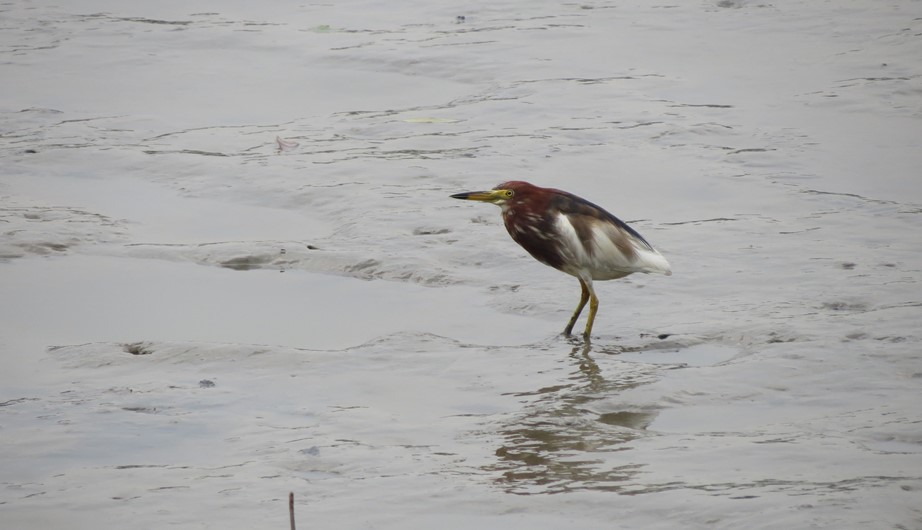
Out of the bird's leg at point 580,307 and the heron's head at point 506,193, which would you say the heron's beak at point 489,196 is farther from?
the bird's leg at point 580,307

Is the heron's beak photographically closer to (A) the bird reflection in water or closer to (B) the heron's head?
(B) the heron's head

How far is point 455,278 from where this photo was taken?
25.1 ft

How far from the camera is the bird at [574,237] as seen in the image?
686 cm

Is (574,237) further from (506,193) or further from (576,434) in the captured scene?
(576,434)

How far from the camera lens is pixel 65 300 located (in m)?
7.38

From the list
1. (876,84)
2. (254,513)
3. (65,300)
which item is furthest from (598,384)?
(876,84)

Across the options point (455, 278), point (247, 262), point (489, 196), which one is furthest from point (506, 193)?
point (247, 262)

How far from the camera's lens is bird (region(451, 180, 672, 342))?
6863 millimetres

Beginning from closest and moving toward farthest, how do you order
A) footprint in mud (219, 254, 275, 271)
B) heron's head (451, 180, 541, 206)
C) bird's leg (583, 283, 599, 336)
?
bird's leg (583, 283, 599, 336)
heron's head (451, 180, 541, 206)
footprint in mud (219, 254, 275, 271)

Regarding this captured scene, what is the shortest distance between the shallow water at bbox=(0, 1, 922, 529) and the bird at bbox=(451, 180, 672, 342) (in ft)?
1.05

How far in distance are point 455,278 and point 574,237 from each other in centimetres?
104

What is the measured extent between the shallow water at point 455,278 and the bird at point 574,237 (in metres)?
0.32

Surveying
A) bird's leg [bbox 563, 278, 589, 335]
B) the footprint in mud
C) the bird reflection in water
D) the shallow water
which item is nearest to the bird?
bird's leg [bbox 563, 278, 589, 335]

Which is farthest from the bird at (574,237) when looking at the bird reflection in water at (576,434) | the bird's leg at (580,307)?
the bird reflection in water at (576,434)
